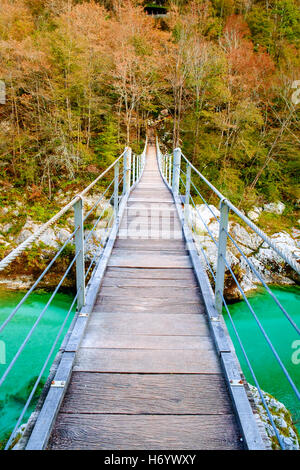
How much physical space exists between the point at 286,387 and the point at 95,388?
574cm

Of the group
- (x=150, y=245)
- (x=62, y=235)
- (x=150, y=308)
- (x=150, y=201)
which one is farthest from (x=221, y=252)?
(x=62, y=235)

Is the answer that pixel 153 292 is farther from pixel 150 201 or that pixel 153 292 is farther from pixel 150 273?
pixel 150 201

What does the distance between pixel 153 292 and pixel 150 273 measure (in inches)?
13.9

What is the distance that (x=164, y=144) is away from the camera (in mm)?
21500

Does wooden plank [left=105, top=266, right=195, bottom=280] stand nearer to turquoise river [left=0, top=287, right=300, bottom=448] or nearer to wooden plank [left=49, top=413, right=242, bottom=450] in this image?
wooden plank [left=49, top=413, right=242, bottom=450]

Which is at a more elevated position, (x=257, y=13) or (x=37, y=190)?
(x=257, y=13)

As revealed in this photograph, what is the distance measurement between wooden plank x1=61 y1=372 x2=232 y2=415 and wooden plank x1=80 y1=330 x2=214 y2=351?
0.80ft

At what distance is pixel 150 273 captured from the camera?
2.92 m

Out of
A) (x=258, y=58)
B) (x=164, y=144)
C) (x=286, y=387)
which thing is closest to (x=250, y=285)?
(x=286, y=387)

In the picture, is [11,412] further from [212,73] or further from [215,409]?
[212,73]

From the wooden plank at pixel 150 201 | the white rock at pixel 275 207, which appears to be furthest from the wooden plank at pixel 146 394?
the white rock at pixel 275 207

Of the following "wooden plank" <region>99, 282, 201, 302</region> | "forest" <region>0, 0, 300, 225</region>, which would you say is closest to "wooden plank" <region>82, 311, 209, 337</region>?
"wooden plank" <region>99, 282, 201, 302</region>

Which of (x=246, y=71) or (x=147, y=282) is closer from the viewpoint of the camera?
(x=147, y=282)

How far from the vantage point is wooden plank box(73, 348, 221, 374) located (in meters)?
1.71
